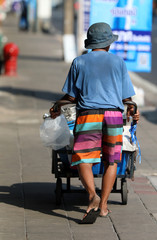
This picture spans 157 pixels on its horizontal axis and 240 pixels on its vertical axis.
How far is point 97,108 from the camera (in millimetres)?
5633

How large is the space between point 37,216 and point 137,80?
1343 cm

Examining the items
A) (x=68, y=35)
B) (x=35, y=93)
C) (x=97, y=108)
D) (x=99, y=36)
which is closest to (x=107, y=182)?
(x=97, y=108)

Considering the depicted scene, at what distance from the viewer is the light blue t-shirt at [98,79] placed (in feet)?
18.5

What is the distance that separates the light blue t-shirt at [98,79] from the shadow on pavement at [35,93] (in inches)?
335

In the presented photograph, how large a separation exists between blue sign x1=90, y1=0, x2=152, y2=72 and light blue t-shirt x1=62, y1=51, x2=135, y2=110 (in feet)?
23.3

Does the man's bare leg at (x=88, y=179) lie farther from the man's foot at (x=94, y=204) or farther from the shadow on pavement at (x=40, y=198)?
the shadow on pavement at (x=40, y=198)

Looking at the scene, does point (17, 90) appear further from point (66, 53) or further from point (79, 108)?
point (79, 108)

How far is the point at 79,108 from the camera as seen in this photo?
18.7 ft

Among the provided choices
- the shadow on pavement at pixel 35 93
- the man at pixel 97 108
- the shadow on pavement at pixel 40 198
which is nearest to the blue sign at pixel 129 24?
the shadow on pavement at pixel 35 93

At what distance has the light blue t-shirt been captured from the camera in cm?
563

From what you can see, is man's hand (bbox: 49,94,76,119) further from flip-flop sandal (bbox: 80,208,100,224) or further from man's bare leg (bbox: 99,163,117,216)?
flip-flop sandal (bbox: 80,208,100,224)

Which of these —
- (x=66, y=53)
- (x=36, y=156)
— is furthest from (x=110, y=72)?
(x=66, y=53)

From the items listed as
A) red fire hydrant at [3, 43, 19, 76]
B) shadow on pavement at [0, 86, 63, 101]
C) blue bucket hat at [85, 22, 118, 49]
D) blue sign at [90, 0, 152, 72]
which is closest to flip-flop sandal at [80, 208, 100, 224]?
blue bucket hat at [85, 22, 118, 49]

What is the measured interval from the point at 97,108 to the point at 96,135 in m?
0.24
